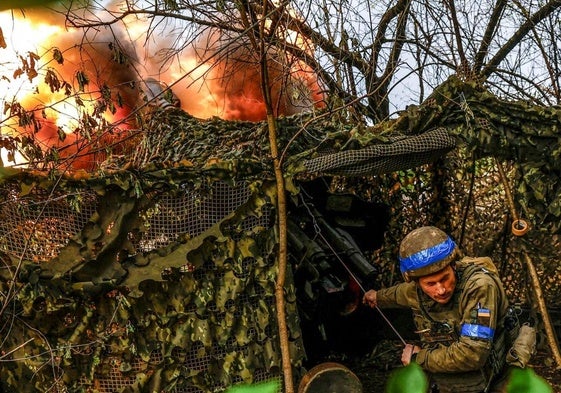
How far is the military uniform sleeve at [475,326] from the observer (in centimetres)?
415

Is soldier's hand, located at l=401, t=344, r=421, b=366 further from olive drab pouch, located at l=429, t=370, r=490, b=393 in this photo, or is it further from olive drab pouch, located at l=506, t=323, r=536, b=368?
olive drab pouch, located at l=506, t=323, r=536, b=368

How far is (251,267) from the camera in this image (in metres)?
5.00

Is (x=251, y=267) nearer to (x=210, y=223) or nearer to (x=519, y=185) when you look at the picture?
(x=210, y=223)

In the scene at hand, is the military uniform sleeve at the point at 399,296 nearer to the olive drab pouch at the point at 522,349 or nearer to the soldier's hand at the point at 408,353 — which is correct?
the soldier's hand at the point at 408,353

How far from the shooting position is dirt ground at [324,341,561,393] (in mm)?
6766

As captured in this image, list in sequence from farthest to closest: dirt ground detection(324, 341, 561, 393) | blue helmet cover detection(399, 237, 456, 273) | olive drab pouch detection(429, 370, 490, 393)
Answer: dirt ground detection(324, 341, 561, 393)
olive drab pouch detection(429, 370, 490, 393)
blue helmet cover detection(399, 237, 456, 273)

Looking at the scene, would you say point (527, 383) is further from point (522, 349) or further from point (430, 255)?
point (522, 349)

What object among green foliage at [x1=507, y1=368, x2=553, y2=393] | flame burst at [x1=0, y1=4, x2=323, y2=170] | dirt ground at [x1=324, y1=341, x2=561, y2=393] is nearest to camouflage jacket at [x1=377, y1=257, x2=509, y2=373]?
flame burst at [x1=0, y1=4, x2=323, y2=170]

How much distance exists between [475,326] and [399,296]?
3.60ft

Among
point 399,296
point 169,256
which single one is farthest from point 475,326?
point 169,256

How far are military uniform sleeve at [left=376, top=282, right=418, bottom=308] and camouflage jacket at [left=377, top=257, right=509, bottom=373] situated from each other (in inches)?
6.1

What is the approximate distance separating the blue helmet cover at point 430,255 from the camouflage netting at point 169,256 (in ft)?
3.88

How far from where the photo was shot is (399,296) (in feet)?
17.1

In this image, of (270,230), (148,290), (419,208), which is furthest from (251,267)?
(419,208)
